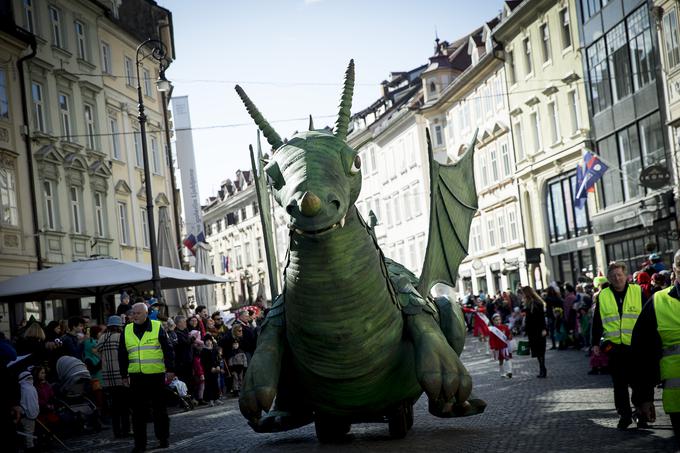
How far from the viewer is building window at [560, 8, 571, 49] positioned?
40875 millimetres

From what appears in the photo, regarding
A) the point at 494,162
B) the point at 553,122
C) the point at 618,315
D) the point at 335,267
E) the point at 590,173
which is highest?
the point at 553,122

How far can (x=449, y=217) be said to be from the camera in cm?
1057

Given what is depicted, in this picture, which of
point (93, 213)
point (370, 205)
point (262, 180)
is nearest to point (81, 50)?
point (93, 213)

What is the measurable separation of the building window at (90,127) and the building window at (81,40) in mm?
1661

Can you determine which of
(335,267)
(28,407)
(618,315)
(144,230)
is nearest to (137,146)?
(144,230)

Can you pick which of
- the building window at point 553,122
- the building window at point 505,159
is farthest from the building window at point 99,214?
the building window at point 505,159

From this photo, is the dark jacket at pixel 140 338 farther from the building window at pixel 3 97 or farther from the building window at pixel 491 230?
the building window at pixel 491 230

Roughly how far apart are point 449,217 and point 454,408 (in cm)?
225

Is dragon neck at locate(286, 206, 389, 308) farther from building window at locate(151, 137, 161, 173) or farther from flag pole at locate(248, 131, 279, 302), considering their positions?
building window at locate(151, 137, 161, 173)

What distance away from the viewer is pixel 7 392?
796 cm

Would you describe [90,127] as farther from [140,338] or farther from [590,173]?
[140,338]

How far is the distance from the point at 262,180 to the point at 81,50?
27.2 m

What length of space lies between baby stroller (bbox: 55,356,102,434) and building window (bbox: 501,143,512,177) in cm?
3620

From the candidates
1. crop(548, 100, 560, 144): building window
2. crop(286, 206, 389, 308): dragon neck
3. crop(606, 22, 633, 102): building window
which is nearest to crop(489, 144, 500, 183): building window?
crop(548, 100, 560, 144): building window
